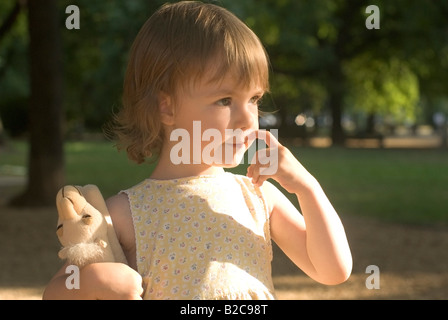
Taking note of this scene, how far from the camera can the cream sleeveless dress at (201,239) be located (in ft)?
6.70

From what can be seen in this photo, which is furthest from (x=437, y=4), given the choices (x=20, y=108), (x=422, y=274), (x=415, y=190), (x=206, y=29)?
(x=20, y=108)

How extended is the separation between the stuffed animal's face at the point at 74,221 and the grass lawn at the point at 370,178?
9.63 metres

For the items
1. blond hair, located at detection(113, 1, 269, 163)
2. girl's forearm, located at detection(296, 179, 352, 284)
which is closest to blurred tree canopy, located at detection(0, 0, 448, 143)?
blond hair, located at detection(113, 1, 269, 163)

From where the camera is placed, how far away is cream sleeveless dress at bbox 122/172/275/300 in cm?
204

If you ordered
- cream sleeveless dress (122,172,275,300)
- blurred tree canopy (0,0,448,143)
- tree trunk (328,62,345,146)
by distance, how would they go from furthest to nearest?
1. tree trunk (328,62,345,146)
2. blurred tree canopy (0,0,448,143)
3. cream sleeveless dress (122,172,275,300)

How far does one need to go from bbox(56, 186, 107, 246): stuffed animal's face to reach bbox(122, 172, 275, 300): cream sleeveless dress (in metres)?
0.17

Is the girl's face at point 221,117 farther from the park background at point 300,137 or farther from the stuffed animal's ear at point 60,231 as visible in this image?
the park background at point 300,137

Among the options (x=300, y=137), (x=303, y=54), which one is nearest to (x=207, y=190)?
(x=303, y=54)

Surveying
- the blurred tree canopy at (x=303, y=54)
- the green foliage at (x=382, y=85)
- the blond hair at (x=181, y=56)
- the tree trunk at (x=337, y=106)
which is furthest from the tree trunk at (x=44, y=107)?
the green foliage at (x=382, y=85)

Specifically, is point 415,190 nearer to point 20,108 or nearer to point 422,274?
point 422,274

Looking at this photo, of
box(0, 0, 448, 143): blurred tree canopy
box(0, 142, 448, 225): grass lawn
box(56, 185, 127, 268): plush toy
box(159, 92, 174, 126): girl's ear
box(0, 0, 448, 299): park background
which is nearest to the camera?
box(56, 185, 127, 268): plush toy

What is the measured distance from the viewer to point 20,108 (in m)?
40.4

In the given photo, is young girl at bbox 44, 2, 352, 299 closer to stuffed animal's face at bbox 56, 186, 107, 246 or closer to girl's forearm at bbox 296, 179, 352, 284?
girl's forearm at bbox 296, 179, 352, 284

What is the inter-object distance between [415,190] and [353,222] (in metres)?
4.73
